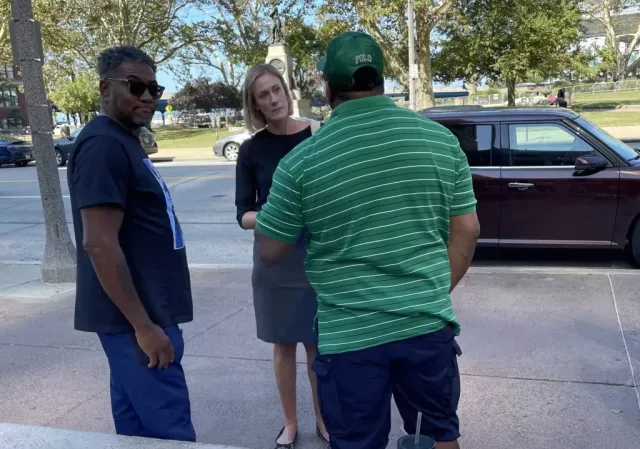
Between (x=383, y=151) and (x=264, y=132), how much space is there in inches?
52.4

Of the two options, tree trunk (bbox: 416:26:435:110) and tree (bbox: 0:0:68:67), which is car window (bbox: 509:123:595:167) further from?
tree (bbox: 0:0:68:67)

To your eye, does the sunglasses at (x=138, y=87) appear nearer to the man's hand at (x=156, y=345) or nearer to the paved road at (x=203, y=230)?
the man's hand at (x=156, y=345)

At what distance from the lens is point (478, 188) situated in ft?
21.1

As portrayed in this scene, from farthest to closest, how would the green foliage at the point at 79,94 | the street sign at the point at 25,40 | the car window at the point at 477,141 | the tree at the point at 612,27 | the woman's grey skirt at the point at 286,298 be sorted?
1. the tree at the point at 612,27
2. the green foliage at the point at 79,94
3. the car window at the point at 477,141
4. the street sign at the point at 25,40
5. the woman's grey skirt at the point at 286,298

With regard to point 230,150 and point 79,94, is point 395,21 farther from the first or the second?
point 79,94

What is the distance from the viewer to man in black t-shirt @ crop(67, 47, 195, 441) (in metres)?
2.12

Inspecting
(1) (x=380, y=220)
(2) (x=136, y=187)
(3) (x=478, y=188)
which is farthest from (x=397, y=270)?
(3) (x=478, y=188)

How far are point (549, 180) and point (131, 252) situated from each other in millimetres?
4977

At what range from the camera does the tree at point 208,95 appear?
51.7m

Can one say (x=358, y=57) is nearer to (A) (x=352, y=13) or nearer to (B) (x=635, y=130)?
(B) (x=635, y=130)

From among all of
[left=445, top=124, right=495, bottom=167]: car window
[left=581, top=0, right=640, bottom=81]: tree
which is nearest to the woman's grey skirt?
[left=445, top=124, right=495, bottom=167]: car window

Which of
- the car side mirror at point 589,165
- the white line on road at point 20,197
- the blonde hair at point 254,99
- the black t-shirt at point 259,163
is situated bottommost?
the white line on road at point 20,197

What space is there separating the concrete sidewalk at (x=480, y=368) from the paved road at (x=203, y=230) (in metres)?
0.97

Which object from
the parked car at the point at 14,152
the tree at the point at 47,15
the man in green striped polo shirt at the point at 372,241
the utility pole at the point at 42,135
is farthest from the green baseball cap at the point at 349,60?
the tree at the point at 47,15
